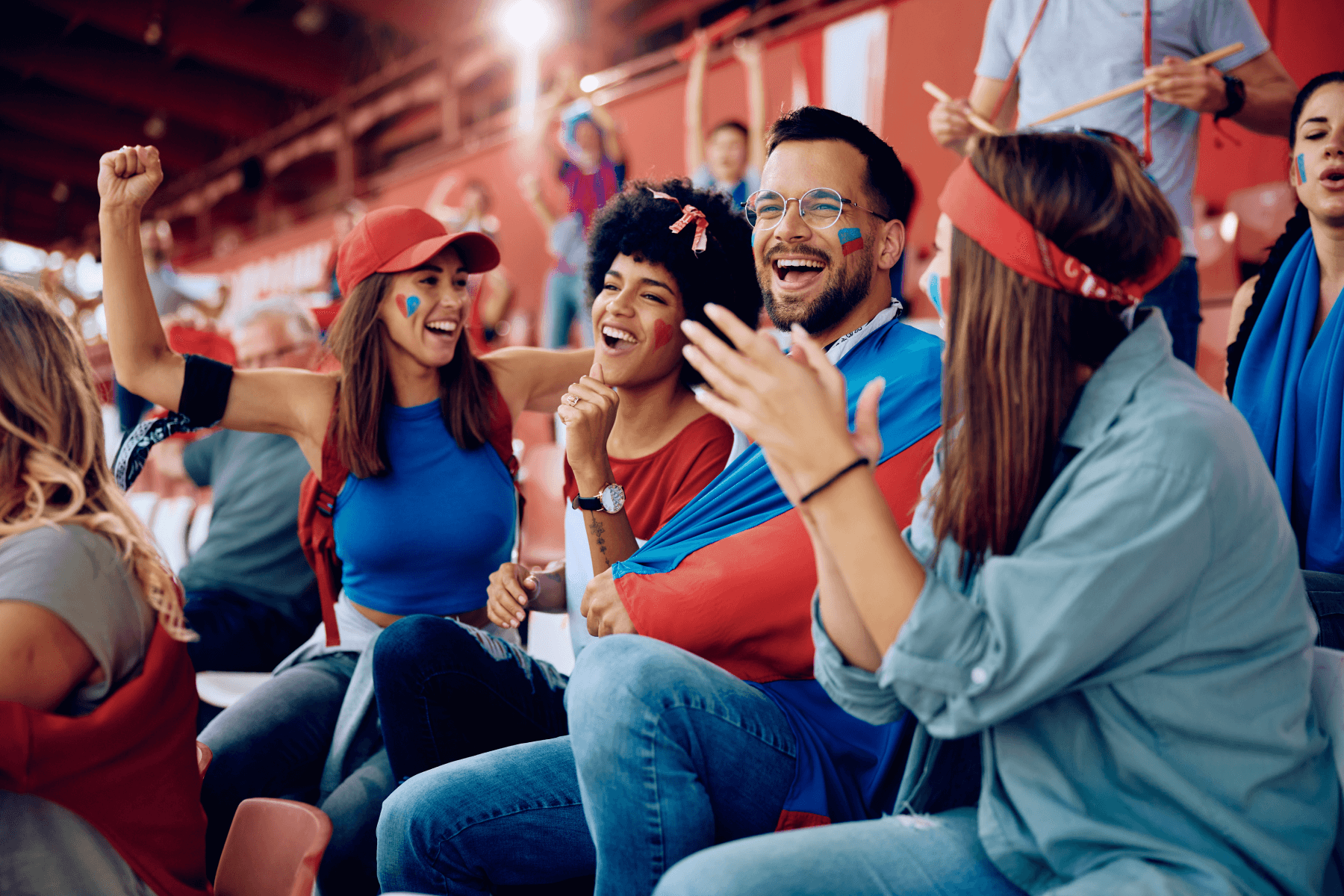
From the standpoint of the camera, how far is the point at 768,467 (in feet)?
5.10

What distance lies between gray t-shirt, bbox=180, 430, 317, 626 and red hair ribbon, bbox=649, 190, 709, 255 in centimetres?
176

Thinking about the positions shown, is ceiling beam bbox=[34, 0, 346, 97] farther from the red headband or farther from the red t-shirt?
the red headband

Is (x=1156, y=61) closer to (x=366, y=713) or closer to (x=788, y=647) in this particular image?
(x=788, y=647)

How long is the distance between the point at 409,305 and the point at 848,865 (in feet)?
5.85

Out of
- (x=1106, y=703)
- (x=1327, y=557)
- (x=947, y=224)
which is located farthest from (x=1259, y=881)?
(x=1327, y=557)

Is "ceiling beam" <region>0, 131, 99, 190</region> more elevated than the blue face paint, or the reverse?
"ceiling beam" <region>0, 131, 99, 190</region>

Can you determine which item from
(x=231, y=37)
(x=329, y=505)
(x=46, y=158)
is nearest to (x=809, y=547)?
(x=329, y=505)

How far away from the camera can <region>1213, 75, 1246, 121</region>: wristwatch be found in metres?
2.26

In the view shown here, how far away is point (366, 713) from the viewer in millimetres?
2074

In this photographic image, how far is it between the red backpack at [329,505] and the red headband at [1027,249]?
1.55 m

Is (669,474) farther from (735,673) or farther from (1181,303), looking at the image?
(1181,303)

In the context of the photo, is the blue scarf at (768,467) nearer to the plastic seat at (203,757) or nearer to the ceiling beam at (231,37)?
the plastic seat at (203,757)

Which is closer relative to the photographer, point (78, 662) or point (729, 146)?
point (78, 662)

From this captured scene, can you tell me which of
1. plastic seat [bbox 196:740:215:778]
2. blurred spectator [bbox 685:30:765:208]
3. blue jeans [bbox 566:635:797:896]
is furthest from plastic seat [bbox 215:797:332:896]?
blurred spectator [bbox 685:30:765:208]
